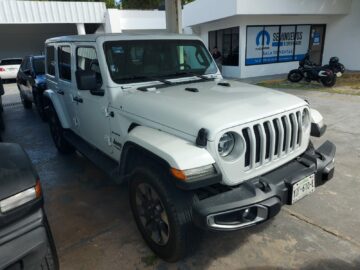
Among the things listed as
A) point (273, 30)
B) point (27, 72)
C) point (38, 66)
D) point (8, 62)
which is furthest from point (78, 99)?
point (8, 62)

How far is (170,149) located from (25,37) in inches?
1138

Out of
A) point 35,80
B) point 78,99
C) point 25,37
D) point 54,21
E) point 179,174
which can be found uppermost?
point 54,21

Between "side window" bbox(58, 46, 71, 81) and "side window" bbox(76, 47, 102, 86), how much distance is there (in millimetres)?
371

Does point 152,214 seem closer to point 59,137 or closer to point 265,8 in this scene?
point 59,137

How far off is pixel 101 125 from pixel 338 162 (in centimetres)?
352

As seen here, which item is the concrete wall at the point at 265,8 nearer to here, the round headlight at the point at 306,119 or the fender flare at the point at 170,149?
the round headlight at the point at 306,119

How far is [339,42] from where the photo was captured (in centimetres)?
1534

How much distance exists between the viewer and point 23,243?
1.78m

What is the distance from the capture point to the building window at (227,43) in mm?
14641

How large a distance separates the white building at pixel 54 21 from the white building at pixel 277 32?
4130 millimetres

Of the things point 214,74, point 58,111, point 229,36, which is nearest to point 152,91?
point 214,74

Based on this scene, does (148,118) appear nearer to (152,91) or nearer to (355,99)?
(152,91)

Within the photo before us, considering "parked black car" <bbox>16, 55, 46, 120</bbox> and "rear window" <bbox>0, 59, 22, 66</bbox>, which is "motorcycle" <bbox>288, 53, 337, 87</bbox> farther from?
"rear window" <bbox>0, 59, 22, 66</bbox>

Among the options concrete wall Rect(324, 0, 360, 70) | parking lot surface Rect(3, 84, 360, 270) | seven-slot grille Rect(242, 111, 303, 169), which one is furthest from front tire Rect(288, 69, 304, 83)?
seven-slot grille Rect(242, 111, 303, 169)
